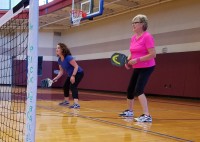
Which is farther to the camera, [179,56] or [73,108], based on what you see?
[179,56]

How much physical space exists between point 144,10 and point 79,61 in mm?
5788

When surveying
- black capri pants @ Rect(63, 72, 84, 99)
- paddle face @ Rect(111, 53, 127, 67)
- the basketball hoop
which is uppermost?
the basketball hoop

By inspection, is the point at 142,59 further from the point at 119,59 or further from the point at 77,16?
the point at 77,16

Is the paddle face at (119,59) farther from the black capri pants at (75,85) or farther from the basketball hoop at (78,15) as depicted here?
the basketball hoop at (78,15)

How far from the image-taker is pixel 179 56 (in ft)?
37.9

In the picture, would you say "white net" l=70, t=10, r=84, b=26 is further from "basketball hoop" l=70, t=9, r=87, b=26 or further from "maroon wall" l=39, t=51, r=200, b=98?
"maroon wall" l=39, t=51, r=200, b=98

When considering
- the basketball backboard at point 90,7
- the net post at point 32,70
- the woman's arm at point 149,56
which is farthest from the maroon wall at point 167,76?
the net post at point 32,70

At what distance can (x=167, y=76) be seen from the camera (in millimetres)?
12062

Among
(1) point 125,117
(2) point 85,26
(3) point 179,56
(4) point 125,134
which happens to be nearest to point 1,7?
(2) point 85,26

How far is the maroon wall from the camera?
1093 centimetres

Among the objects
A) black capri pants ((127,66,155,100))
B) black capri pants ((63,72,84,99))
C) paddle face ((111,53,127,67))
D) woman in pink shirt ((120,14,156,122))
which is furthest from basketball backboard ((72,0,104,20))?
black capri pants ((127,66,155,100))

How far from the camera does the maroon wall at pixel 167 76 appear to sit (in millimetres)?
10930

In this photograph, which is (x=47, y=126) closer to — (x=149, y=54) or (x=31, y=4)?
(x=149, y=54)

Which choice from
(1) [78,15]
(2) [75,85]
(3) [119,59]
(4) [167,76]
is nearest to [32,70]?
(3) [119,59]
